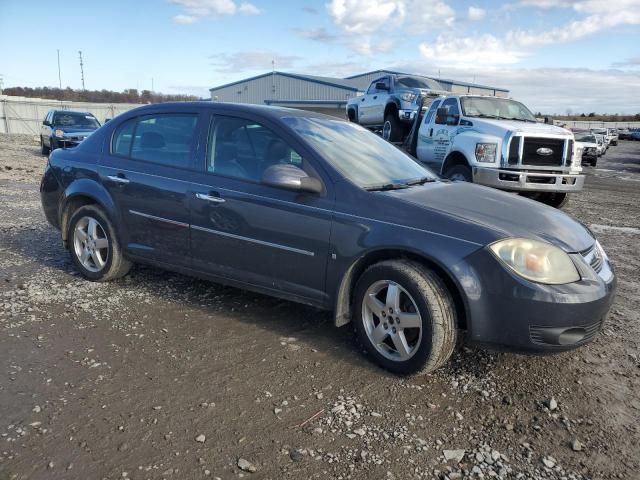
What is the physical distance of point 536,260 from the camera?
3154mm

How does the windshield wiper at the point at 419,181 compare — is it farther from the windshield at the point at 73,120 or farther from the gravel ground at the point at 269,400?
the windshield at the point at 73,120

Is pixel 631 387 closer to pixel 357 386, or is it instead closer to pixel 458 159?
pixel 357 386

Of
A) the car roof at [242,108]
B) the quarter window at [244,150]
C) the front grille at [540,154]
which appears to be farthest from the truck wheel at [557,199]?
the quarter window at [244,150]

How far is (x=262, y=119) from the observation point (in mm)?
4133

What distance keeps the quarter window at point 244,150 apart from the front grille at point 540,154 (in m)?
5.95

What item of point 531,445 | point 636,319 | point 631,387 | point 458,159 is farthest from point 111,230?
point 458,159

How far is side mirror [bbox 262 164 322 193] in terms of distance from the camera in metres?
3.64

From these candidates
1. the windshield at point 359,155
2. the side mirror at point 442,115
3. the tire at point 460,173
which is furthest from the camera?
the side mirror at point 442,115

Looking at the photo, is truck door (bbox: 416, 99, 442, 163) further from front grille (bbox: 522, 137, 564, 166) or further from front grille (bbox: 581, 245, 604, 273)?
front grille (bbox: 581, 245, 604, 273)

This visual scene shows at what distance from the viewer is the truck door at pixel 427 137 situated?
10.6 m

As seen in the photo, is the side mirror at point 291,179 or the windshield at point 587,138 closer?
the side mirror at point 291,179

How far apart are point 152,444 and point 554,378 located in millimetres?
2530

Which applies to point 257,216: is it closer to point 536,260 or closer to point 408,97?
point 536,260

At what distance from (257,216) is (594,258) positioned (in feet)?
7.65
